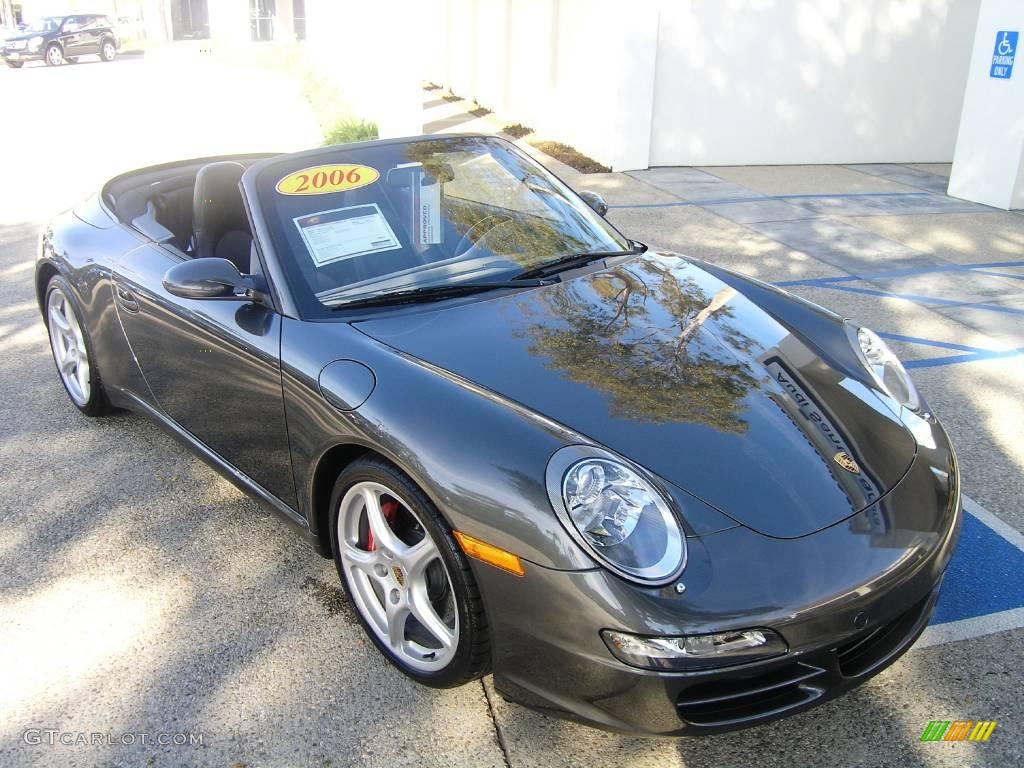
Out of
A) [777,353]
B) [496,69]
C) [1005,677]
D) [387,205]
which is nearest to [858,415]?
[777,353]

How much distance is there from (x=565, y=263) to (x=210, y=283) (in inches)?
49.6

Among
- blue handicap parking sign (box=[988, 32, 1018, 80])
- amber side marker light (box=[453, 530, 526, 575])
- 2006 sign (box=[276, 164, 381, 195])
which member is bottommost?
amber side marker light (box=[453, 530, 526, 575])

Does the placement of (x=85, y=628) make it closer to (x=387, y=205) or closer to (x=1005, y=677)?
Result: (x=387, y=205)

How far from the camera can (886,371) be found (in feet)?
10.4

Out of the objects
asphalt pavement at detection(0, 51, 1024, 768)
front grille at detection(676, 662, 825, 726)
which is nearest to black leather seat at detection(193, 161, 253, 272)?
asphalt pavement at detection(0, 51, 1024, 768)

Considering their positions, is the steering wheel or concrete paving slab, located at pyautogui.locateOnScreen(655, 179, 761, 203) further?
concrete paving slab, located at pyautogui.locateOnScreen(655, 179, 761, 203)

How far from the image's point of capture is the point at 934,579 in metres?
2.44

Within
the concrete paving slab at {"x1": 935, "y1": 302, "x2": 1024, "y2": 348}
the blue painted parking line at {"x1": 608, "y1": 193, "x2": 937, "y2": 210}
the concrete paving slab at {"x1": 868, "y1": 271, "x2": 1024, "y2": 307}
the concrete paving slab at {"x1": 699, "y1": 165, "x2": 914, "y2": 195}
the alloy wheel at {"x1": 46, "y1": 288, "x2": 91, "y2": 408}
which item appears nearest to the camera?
the alloy wheel at {"x1": 46, "y1": 288, "x2": 91, "y2": 408}

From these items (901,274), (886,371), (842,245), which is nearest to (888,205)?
(842,245)

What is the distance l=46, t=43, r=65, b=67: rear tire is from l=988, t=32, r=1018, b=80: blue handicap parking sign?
29.9m

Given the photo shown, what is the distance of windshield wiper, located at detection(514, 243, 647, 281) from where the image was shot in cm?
334

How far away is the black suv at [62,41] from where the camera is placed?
2959cm

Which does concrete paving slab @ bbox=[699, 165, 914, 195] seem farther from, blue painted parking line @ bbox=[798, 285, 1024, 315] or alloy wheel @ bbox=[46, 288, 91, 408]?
alloy wheel @ bbox=[46, 288, 91, 408]

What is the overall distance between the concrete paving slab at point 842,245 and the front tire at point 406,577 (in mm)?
5316
